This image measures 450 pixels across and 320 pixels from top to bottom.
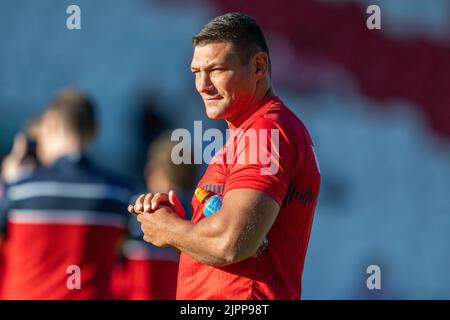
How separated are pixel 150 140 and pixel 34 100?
2.91 feet

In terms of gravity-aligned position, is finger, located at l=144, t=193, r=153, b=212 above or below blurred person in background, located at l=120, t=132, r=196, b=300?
above

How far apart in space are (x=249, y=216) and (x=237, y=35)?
0.59 meters

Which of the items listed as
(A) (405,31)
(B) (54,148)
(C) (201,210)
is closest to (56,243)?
(B) (54,148)

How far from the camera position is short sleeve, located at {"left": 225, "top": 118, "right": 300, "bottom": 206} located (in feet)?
7.47

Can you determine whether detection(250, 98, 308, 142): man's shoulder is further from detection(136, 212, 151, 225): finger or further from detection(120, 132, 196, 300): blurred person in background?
detection(120, 132, 196, 300): blurred person in background

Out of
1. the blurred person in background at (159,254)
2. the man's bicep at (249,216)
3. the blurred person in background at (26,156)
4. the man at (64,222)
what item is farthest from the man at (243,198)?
the blurred person in background at (26,156)

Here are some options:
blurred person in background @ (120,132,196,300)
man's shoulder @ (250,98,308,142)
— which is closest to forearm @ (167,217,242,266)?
man's shoulder @ (250,98,308,142)

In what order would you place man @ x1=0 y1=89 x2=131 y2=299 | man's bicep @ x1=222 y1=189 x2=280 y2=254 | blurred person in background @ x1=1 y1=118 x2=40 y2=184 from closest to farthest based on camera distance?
man's bicep @ x1=222 y1=189 x2=280 y2=254
man @ x1=0 y1=89 x2=131 y2=299
blurred person in background @ x1=1 y1=118 x2=40 y2=184

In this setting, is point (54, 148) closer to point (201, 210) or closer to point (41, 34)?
point (201, 210)

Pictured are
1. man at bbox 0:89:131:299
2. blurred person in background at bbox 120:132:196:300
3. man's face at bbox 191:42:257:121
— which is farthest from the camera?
blurred person in background at bbox 120:132:196:300

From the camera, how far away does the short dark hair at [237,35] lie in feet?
8.39

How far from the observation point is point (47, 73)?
21.5 ft

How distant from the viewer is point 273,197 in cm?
228

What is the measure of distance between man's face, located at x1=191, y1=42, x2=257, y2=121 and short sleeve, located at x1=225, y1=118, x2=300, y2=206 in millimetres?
162
